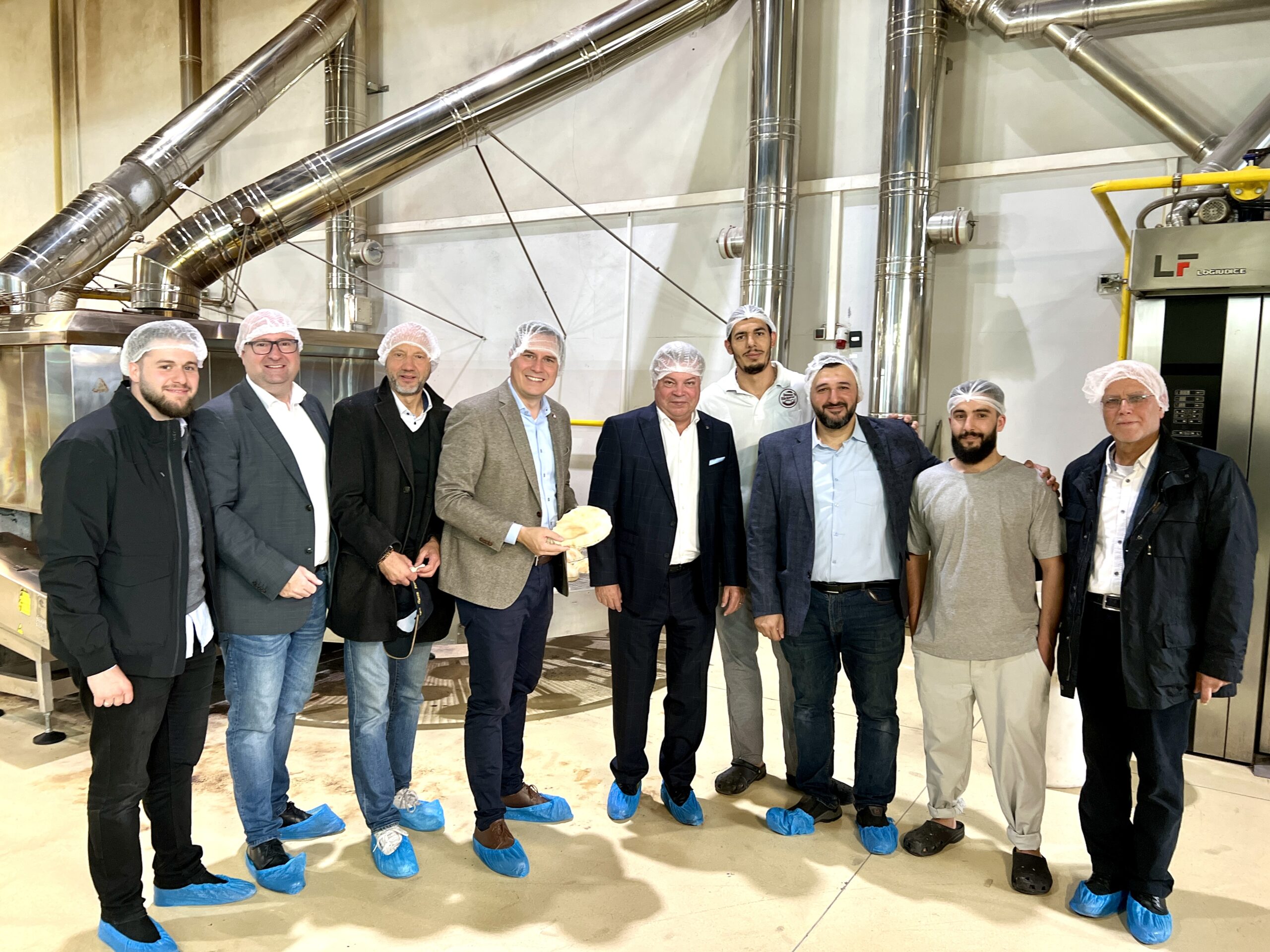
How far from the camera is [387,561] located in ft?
7.57

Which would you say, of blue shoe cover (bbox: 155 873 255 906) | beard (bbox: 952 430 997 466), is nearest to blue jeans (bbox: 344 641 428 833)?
blue shoe cover (bbox: 155 873 255 906)

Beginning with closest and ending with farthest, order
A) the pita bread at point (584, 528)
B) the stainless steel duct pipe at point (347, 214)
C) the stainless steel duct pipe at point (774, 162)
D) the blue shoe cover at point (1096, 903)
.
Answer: the blue shoe cover at point (1096, 903), the pita bread at point (584, 528), the stainless steel duct pipe at point (774, 162), the stainless steel duct pipe at point (347, 214)

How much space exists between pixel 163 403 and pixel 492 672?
108 cm

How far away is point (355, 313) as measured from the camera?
256 inches

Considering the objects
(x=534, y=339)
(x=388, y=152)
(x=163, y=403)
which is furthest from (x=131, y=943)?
(x=388, y=152)

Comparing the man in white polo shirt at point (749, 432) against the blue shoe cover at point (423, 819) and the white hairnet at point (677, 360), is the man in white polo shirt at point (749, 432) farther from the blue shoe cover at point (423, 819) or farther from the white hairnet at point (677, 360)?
the blue shoe cover at point (423, 819)

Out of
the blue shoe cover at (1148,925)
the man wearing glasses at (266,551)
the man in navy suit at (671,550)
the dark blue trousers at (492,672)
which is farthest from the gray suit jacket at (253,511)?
the blue shoe cover at (1148,925)

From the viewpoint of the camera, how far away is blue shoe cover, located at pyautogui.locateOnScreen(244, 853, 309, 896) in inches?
92.7

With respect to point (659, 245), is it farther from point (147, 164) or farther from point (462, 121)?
point (147, 164)

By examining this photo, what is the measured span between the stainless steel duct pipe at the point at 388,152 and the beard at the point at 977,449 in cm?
357

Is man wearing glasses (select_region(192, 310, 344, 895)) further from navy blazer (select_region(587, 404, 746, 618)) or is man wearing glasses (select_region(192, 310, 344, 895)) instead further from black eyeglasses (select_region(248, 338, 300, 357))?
navy blazer (select_region(587, 404, 746, 618))

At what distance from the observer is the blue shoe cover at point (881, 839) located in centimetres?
259

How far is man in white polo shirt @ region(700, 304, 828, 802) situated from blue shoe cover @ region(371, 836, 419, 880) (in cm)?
106

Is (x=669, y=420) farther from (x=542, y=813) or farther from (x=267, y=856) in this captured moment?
(x=267, y=856)
